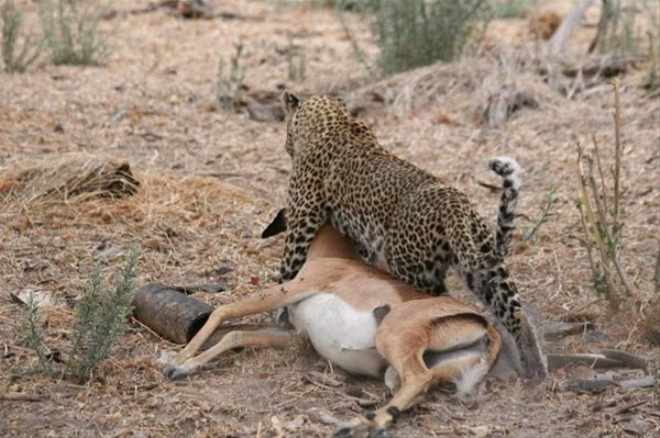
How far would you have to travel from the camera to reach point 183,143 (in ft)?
32.3

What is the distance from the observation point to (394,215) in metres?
6.19

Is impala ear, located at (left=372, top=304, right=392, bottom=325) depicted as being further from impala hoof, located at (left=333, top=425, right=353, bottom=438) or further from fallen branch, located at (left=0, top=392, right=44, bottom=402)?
fallen branch, located at (left=0, top=392, right=44, bottom=402)

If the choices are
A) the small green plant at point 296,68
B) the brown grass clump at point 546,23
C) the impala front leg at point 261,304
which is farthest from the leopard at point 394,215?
the brown grass clump at point 546,23

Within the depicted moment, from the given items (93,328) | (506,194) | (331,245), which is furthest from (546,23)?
(93,328)

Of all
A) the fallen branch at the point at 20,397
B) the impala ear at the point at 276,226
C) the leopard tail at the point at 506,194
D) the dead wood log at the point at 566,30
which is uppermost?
the leopard tail at the point at 506,194

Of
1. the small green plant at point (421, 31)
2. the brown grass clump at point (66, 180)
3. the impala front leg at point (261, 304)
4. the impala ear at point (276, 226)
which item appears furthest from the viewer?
the small green plant at point (421, 31)

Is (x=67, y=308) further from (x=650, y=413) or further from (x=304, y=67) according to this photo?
(x=304, y=67)

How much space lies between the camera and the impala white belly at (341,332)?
5617 millimetres

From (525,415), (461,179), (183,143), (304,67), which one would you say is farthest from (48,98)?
(525,415)

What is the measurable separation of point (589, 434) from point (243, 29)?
9758 millimetres

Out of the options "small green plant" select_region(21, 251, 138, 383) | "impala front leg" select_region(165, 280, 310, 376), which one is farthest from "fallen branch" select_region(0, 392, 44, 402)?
"impala front leg" select_region(165, 280, 310, 376)

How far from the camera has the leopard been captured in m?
5.66

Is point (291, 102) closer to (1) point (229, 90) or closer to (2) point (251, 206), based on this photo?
(2) point (251, 206)

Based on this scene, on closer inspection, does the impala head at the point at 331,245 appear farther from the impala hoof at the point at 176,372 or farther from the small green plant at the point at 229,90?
the small green plant at the point at 229,90
